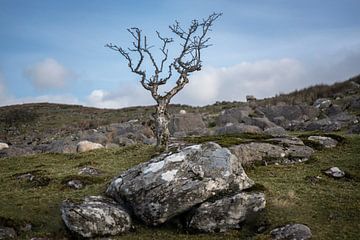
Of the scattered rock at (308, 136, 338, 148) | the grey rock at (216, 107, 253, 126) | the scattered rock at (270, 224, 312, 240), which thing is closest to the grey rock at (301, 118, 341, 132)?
the scattered rock at (308, 136, 338, 148)

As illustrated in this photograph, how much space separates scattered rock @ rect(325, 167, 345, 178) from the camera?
2422 centimetres

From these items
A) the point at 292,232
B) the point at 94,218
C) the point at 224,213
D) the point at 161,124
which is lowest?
the point at 292,232

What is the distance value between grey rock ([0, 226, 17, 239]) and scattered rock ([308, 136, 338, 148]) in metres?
21.0

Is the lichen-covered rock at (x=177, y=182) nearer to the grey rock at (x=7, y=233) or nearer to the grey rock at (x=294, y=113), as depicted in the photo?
Result: the grey rock at (x=7, y=233)

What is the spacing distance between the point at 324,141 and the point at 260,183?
11123 millimetres

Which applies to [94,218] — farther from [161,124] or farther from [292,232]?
[161,124]

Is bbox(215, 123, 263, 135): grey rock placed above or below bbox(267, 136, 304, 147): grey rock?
above

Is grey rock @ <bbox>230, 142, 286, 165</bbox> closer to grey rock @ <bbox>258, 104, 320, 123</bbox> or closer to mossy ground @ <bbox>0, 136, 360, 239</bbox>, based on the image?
mossy ground @ <bbox>0, 136, 360, 239</bbox>

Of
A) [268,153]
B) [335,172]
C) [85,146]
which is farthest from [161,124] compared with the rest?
[335,172]

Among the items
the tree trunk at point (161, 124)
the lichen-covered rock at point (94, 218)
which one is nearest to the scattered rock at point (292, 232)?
the lichen-covered rock at point (94, 218)

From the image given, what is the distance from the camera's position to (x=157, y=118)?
31.4 metres

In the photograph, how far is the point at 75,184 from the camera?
24.3m

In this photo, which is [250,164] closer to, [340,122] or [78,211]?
[78,211]

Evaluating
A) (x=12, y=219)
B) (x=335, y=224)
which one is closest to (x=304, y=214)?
(x=335, y=224)
